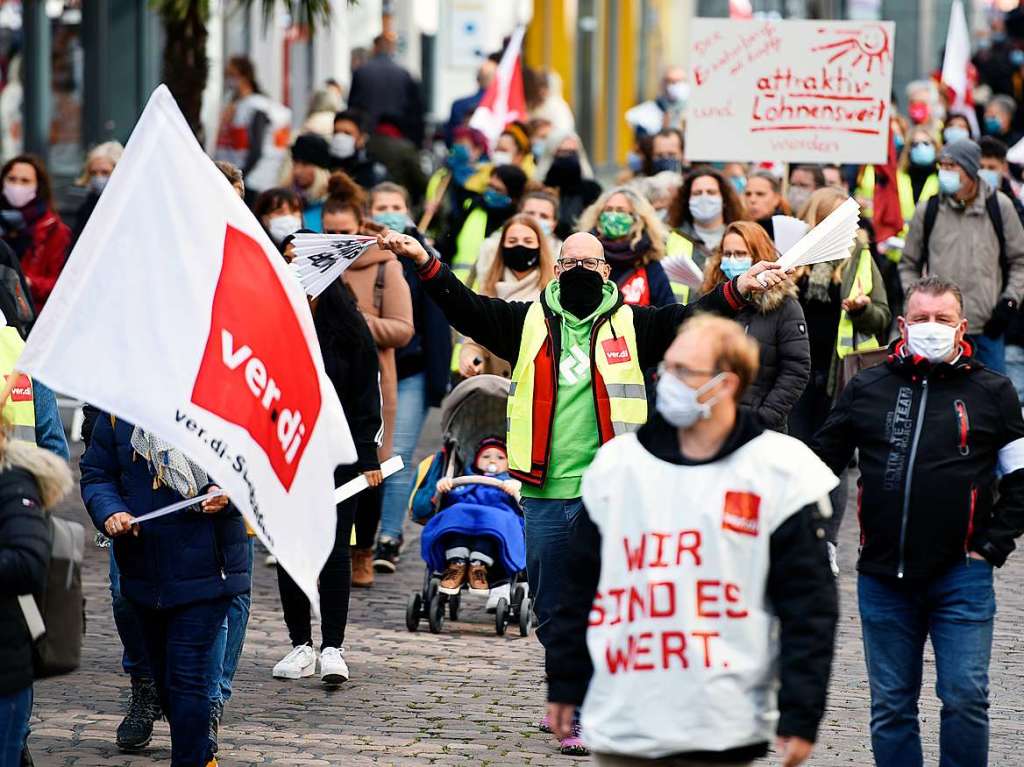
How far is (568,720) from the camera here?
5.32 metres

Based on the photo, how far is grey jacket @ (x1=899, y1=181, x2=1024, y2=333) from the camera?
1273 centimetres

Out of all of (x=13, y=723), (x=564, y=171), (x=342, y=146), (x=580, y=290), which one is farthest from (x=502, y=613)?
(x=342, y=146)

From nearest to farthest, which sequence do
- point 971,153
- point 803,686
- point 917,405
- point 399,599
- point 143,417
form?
point 803,686 < point 143,417 < point 917,405 < point 399,599 < point 971,153

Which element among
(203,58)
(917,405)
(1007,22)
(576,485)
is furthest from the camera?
(1007,22)

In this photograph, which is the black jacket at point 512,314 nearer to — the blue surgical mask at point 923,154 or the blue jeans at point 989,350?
the blue jeans at point 989,350

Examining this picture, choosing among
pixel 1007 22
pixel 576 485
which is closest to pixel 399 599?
pixel 576 485

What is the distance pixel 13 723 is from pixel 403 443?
6.04 metres

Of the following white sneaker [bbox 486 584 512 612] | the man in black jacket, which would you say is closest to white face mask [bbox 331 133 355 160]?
white sneaker [bbox 486 584 512 612]

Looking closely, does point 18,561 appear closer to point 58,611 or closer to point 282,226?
point 58,611

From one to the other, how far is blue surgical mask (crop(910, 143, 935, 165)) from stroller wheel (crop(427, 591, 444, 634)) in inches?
331

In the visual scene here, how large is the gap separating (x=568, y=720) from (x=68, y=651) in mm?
1452

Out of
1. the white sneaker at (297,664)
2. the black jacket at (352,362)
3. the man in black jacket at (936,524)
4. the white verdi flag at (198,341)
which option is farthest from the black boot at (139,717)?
the man in black jacket at (936,524)

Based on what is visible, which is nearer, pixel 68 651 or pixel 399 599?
pixel 68 651

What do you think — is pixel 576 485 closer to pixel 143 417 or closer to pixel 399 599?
pixel 143 417
